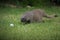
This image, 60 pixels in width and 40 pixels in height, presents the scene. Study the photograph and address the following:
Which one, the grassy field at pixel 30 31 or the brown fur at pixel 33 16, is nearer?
the grassy field at pixel 30 31

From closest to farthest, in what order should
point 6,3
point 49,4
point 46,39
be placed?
point 46,39 → point 6,3 → point 49,4

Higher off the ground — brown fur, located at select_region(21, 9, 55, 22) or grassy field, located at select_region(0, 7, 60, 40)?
grassy field, located at select_region(0, 7, 60, 40)

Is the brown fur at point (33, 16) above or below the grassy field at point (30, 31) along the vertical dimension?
below

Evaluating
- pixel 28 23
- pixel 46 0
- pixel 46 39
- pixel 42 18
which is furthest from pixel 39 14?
pixel 46 0

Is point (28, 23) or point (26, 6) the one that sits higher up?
point (28, 23)

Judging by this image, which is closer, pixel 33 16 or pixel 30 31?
pixel 30 31

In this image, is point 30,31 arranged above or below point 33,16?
above

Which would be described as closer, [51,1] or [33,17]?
[33,17]

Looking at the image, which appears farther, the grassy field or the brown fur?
the brown fur

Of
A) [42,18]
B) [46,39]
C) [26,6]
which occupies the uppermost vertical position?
[46,39]

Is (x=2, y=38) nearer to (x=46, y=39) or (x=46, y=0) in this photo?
(x=46, y=39)

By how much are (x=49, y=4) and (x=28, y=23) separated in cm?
427

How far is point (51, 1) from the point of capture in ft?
34.2

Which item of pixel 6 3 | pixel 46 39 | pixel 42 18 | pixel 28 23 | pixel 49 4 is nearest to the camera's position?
pixel 46 39
